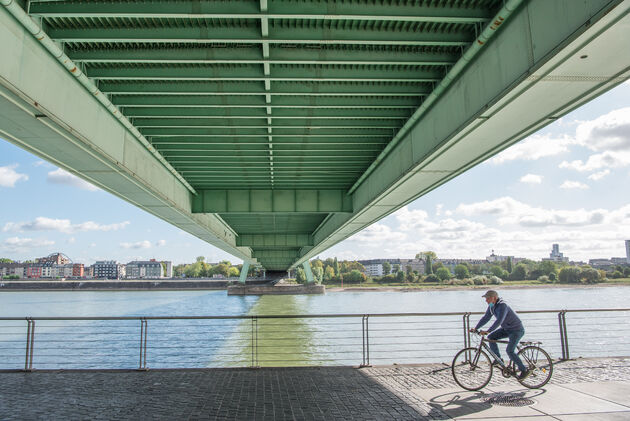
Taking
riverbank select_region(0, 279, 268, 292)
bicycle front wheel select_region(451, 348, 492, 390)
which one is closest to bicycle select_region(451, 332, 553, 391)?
bicycle front wheel select_region(451, 348, 492, 390)

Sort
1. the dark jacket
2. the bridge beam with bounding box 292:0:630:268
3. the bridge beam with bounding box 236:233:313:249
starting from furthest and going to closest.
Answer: the bridge beam with bounding box 236:233:313:249 → the dark jacket → the bridge beam with bounding box 292:0:630:268

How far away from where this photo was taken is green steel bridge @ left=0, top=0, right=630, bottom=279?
18.7 ft

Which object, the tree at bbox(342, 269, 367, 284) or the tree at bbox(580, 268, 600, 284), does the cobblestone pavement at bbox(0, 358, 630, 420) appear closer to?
the tree at bbox(580, 268, 600, 284)

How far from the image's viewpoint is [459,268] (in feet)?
471

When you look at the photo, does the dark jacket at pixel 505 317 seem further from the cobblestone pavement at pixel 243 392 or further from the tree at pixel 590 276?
the tree at pixel 590 276

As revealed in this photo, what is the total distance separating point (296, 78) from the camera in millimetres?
7922

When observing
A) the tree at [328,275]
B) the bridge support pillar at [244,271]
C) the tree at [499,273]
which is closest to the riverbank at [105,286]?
Result: the bridge support pillar at [244,271]

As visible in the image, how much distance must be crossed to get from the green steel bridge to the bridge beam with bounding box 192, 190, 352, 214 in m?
4.61

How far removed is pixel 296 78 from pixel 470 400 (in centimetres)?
595

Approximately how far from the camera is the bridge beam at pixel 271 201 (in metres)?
17.5

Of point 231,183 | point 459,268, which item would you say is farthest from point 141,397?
point 459,268

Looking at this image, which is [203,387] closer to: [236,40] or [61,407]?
[61,407]

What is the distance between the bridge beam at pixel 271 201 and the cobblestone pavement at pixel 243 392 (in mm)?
9349

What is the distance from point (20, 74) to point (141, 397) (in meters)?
5.04
